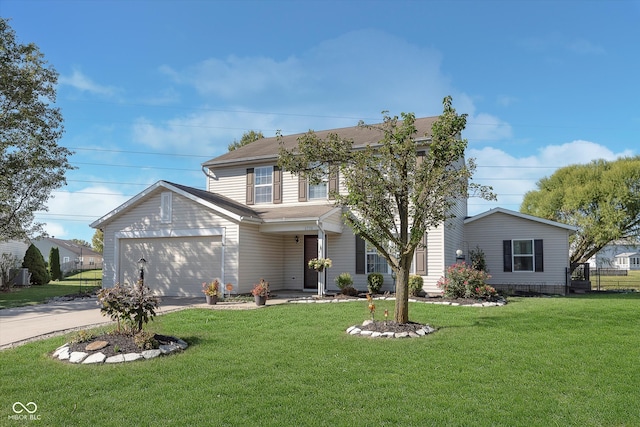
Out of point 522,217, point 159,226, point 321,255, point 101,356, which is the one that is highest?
point 522,217

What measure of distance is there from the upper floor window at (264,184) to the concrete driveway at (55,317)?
201 inches

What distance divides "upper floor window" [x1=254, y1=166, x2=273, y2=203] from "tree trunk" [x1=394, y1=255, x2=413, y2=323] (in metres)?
9.85

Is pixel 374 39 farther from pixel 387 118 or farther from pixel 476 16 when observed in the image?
pixel 387 118

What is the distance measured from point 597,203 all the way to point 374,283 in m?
16.5

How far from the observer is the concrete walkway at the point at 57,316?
348 inches

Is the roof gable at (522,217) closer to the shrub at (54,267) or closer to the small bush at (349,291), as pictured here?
the small bush at (349,291)

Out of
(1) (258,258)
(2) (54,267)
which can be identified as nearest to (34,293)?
(1) (258,258)

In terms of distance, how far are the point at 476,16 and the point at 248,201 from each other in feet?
34.7

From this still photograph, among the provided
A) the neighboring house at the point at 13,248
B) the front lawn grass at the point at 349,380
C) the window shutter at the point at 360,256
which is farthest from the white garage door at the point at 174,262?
the neighboring house at the point at 13,248

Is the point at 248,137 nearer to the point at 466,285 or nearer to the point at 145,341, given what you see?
the point at 466,285

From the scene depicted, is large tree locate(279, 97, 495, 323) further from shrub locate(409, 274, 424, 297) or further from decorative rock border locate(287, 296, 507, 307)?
shrub locate(409, 274, 424, 297)

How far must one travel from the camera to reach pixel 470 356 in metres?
6.76

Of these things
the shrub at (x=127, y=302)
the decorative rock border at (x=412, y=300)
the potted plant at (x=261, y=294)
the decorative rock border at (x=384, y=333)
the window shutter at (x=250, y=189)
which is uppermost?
the window shutter at (x=250, y=189)

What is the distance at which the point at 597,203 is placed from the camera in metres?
24.6
